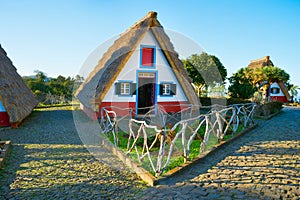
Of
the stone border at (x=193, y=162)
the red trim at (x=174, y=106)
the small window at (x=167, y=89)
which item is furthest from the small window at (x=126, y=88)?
the stone border at (x=193, y=162)

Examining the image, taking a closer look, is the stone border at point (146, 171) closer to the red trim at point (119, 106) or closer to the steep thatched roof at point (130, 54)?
the red trim at point (119, 106)

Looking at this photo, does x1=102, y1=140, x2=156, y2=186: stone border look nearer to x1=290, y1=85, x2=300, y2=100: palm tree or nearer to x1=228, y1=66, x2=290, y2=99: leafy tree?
x1=228, y1=66, x2=290, y2=99: leafy tree

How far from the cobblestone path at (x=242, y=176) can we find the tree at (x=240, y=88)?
414 inches

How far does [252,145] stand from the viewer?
21.4 feet

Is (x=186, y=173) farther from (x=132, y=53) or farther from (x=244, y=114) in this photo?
(x=132, y=53)

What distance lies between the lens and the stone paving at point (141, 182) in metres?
3.64

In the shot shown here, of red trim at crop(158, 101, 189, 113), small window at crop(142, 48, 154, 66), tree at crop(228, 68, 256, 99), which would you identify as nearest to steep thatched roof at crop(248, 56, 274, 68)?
tree at crop(228, 68, 256, 99)

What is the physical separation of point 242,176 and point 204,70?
1492 cm

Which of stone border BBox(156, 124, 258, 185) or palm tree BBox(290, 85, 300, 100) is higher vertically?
palm tree BBox(290, 85, 300, 100)

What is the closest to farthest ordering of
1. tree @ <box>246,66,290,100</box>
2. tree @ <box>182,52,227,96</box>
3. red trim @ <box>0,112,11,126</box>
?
red trim @ <box>0,112,11,126</box> → tree @ <box>182,52,227,96</box> → tree @ <box>246,66,290,100</box>

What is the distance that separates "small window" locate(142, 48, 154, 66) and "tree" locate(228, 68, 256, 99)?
8.28 meters

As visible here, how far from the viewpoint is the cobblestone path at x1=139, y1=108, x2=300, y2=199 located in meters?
3.56

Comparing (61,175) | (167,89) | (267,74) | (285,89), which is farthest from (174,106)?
(285,89)

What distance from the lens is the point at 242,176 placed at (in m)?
4.25
